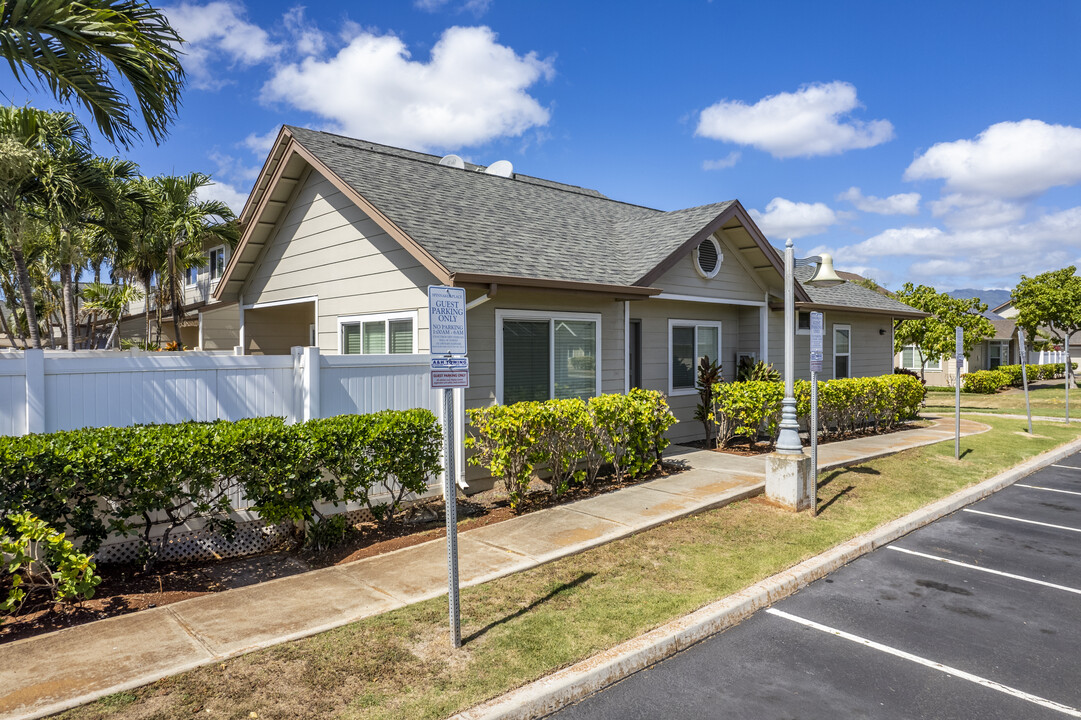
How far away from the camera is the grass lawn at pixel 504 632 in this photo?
3.74 metres

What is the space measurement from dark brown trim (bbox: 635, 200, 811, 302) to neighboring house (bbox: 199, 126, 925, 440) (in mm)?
31

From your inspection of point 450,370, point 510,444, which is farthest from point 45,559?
point 510,444

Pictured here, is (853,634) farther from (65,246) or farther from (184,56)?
(65,246)

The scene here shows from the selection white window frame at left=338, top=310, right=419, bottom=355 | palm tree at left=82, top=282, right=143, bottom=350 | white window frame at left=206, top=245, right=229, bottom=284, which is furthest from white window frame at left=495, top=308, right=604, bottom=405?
palm tree at left=82, top=282, right=143, bottom=350

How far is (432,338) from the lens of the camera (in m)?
4.38

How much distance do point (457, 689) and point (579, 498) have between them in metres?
5.00

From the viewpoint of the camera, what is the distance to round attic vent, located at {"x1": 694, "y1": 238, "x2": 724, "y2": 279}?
12430 millimetres

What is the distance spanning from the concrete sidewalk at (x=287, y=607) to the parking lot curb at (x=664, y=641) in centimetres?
→ 163

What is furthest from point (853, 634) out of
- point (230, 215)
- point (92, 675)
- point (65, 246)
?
point (65, 246)

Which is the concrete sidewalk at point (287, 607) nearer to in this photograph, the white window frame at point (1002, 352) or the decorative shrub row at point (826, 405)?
the decorative shrub row at point (826, 405)

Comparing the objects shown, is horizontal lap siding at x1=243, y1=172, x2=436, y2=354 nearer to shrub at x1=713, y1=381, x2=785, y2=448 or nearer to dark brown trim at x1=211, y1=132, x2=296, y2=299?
dark brown trim at x1=211, y1=132, x2=296, y2=299

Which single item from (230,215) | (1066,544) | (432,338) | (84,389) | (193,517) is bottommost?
(1066,544)

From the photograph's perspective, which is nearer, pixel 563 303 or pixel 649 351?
pixel 563 303

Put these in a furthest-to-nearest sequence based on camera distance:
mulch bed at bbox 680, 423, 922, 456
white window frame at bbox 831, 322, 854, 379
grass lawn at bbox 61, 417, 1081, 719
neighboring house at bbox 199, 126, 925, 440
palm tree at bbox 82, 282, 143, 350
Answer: palm tree at bbox 82, 282, 143, 350 < white window frame at bbox 831, 322, 854, 379 < mulch bed at bbox 680, 423, 922, 456 < neighboring house at bbox 199, 126, 925, 440 < grass lawn at bbox 61, 417, 1081, 719
